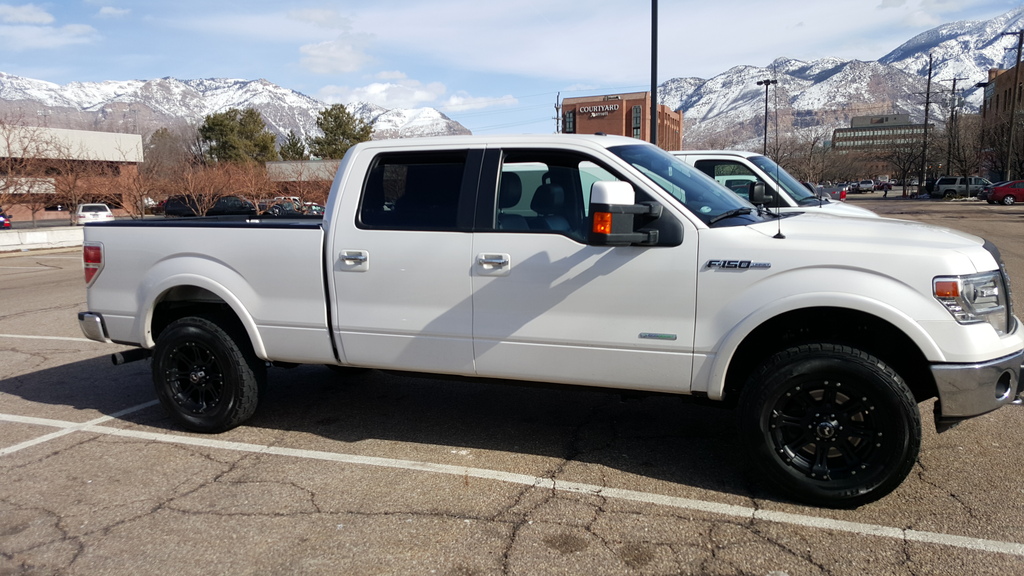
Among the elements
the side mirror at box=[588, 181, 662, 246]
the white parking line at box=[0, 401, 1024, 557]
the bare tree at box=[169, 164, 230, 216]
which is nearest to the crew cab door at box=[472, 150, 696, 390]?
the side mirror at box=[588, 181, 662, 246]

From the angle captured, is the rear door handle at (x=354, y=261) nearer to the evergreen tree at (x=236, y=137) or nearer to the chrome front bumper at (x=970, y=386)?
→ the chrome front bumper at (x=970, y=386)

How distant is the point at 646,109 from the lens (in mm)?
66500

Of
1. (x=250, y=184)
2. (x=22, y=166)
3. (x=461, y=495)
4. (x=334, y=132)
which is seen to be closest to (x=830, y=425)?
(x=461, y=495)

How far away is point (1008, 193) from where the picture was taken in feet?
136

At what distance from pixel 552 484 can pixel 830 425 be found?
1.53 metres


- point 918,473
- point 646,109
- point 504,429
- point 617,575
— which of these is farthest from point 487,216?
point 646,109

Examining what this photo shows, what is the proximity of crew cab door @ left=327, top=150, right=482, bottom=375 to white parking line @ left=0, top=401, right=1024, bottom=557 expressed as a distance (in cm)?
61

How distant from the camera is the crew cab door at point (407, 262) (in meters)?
4.36

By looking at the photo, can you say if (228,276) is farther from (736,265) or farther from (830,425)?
(830,425)

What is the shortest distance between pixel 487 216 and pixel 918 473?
2911mm

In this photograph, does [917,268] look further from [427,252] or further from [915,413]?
[427,252]

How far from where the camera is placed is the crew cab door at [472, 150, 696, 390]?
3.93m

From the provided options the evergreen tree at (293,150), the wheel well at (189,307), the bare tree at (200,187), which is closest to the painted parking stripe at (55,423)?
the wheel well at (189,307)

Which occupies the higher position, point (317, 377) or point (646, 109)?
point (646, 109)
